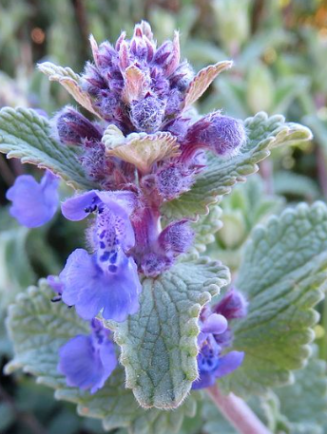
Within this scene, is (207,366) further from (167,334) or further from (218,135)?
(218,135)

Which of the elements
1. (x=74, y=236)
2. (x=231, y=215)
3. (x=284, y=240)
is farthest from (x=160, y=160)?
(x=74, y=236)

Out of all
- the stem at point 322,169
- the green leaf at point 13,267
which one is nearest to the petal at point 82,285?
the green leaf at point 13,267

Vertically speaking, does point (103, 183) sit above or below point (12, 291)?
above

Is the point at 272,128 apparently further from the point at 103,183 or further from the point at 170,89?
the point at 103,183

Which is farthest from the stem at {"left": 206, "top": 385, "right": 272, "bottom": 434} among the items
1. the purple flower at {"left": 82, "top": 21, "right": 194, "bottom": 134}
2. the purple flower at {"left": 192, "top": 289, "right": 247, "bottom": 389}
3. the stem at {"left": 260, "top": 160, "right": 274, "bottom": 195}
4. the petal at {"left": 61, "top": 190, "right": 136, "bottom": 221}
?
the stem at {"left": 260, "top": 160, "right": 274, "bottom": 195}

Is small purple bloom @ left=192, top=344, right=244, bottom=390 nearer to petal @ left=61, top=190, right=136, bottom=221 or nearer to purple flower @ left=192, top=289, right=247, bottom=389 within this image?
purple flower @ left=192, top=289, right=247, bottom=389

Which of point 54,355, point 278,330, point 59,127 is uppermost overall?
point 59,127
